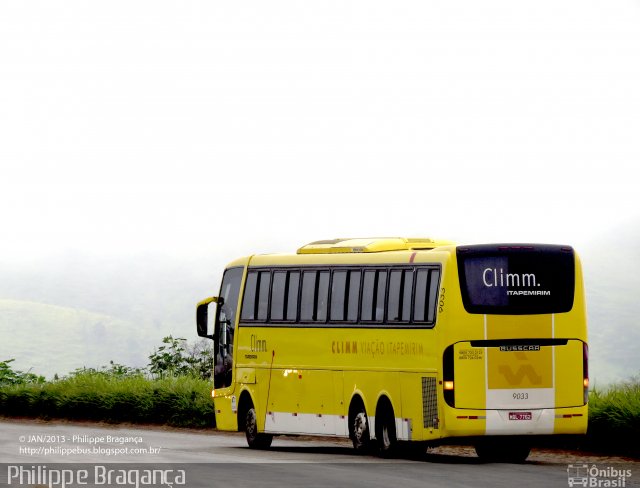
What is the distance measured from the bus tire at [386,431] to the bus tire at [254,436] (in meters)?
4.65

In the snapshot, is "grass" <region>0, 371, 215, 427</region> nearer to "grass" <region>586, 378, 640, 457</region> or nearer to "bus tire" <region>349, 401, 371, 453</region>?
"bus tire" <region>349, 401, 371, 453</region>

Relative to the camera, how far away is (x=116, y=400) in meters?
45.0

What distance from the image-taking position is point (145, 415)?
43781 millimetres

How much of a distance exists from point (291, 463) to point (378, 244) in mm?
4776

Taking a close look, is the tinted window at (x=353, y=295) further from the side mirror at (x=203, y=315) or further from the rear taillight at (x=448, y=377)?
the side mirror at (x=203, y=315)

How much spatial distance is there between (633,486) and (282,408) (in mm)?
10072

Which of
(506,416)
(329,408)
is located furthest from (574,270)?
(329,408)

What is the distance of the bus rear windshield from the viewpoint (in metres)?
25.7

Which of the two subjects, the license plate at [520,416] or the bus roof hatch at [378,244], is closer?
the license plate at [520,416]

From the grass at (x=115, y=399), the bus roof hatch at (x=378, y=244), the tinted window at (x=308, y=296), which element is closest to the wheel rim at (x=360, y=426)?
the tinted window at (x=308, y=296)

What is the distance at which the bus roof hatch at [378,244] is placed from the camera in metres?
28.3

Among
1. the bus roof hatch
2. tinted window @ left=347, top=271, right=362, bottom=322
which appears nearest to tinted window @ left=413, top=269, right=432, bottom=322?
the bus roof hatch

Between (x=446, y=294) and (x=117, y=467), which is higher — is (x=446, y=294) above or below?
above

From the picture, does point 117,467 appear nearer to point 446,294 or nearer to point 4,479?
point 4,479
